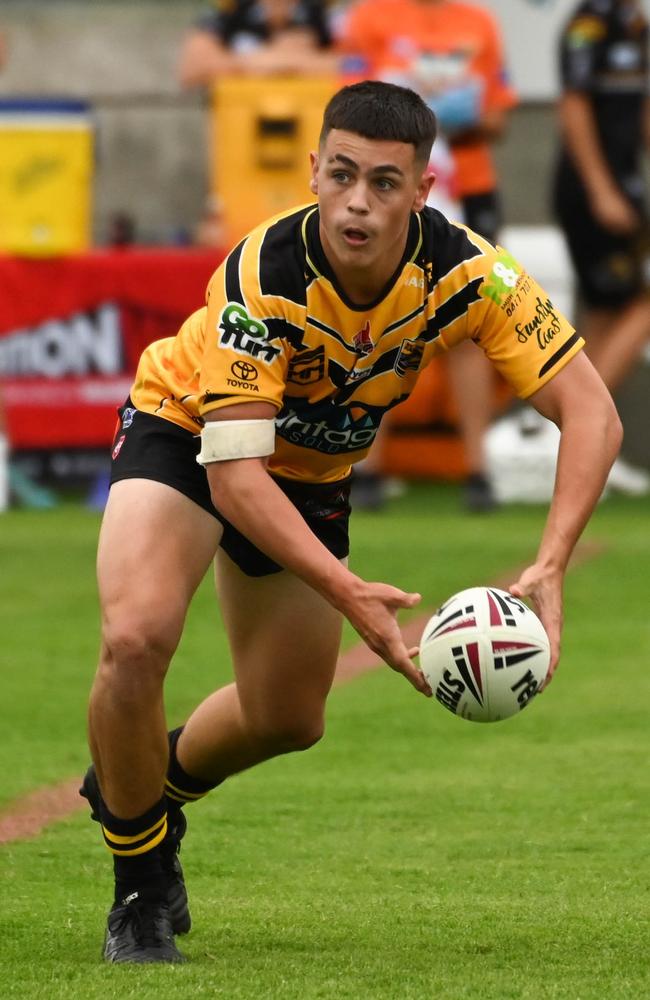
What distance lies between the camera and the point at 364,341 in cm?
482

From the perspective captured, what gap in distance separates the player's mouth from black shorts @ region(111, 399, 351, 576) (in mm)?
714

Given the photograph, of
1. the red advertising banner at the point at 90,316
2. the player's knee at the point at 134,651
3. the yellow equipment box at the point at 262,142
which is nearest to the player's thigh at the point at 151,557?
the player's knee at the point at 134,651

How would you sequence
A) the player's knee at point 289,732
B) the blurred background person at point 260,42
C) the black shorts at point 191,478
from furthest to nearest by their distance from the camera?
1. the blurred background person at point 260,42
2. the player's knee at point 289,732
3. the black shorts at point 191,478

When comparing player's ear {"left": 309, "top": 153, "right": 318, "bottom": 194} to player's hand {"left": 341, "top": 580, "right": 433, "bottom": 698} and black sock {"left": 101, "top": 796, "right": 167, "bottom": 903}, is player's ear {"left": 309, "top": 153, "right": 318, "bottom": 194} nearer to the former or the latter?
player's hand {"left": 341, "top": 580, "right": 433, "bottom": 698}

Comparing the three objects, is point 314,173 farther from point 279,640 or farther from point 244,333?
point 279,640

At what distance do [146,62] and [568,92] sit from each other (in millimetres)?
5786

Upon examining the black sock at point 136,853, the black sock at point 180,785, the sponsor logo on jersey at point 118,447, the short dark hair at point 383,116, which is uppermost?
the short dark hair at point 383,116

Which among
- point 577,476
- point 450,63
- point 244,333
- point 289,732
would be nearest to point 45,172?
point 450,63

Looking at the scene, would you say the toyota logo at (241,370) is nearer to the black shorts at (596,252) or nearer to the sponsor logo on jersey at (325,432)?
the sponsor logo on jersey at (325,432)

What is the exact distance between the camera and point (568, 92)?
39.8 feet

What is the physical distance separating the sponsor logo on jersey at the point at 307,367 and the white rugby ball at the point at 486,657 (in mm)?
666

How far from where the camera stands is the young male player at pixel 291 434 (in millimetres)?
4613

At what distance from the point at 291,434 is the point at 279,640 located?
21.7 inches

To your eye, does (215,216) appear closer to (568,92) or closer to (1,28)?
(568,92)
